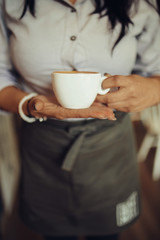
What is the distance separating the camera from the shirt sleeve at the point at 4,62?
2.29 ft

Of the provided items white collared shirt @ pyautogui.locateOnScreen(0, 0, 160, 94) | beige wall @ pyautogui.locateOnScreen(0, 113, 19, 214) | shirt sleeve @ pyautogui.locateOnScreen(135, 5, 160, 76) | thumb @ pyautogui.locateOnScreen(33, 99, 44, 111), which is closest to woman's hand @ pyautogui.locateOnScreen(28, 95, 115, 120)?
thumb @ pyautogui.locateOnScreen(33, 99, 44, 111)

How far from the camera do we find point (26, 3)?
0.64 m

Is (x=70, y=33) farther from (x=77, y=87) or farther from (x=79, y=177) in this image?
(x=79, y=177)

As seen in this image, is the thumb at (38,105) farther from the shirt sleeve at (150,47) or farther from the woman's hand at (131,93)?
the shirt sleeve at (150,47)

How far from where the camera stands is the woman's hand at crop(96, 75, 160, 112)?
524mm

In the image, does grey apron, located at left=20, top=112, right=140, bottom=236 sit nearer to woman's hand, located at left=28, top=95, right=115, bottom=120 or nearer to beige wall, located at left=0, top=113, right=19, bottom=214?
woman's hand, located at left=28, top=95, right=115, bottom=120

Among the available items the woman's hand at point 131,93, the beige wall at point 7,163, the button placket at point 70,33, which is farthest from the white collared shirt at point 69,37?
the beige wall at point 7,163

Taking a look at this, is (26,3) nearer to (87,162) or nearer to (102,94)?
(102,94)

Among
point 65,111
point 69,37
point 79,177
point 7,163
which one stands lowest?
point 7,163

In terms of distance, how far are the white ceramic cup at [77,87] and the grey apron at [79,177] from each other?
0.19 metres

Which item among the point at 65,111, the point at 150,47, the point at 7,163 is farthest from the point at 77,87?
the point at 7,163

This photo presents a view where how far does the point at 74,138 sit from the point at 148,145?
5.08 ft

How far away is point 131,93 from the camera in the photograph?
56 centimetres

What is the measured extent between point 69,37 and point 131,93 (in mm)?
228
